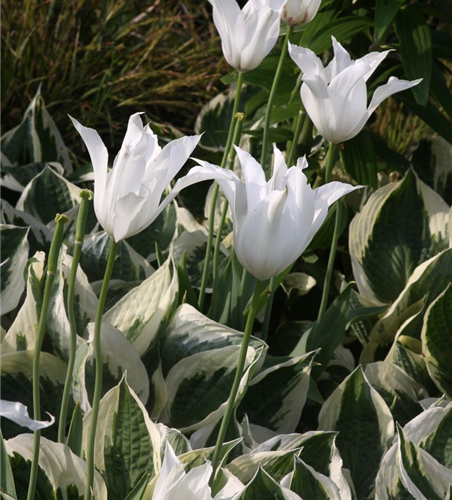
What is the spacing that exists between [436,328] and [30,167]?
93 cm

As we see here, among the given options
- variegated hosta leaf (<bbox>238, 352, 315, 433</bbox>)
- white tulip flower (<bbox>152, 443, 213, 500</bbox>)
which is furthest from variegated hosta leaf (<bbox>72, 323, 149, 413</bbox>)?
white tulip flower (<bbox>152, 443, 213, 500</bbox>)

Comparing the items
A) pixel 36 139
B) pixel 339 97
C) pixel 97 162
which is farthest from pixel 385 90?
pixel 36 139

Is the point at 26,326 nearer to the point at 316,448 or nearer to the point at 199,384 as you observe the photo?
the point at 199,384

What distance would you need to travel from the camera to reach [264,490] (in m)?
0.84

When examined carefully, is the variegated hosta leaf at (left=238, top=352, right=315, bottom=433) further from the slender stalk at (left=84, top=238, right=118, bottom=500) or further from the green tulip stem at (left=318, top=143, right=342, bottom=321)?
the slender stalk at (left=84, top=238, right=118, bottom=500)

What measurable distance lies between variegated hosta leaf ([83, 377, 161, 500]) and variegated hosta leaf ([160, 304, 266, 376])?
0.69 ft

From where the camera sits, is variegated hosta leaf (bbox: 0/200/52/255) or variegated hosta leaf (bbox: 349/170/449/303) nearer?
variegated hosta leaf (bbox: 0/200/52/255)

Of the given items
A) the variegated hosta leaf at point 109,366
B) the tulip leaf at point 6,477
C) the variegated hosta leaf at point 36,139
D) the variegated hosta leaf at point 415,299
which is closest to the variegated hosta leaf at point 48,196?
the variegated hosta leaf at point 36,139

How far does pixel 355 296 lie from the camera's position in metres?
1.43

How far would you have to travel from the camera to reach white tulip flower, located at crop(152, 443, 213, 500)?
620 mm

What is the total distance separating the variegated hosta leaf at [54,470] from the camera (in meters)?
0.86

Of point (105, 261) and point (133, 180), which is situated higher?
point (133, 180)

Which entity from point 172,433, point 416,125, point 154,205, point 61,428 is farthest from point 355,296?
point 416,125

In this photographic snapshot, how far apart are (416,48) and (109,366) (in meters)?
0.89
